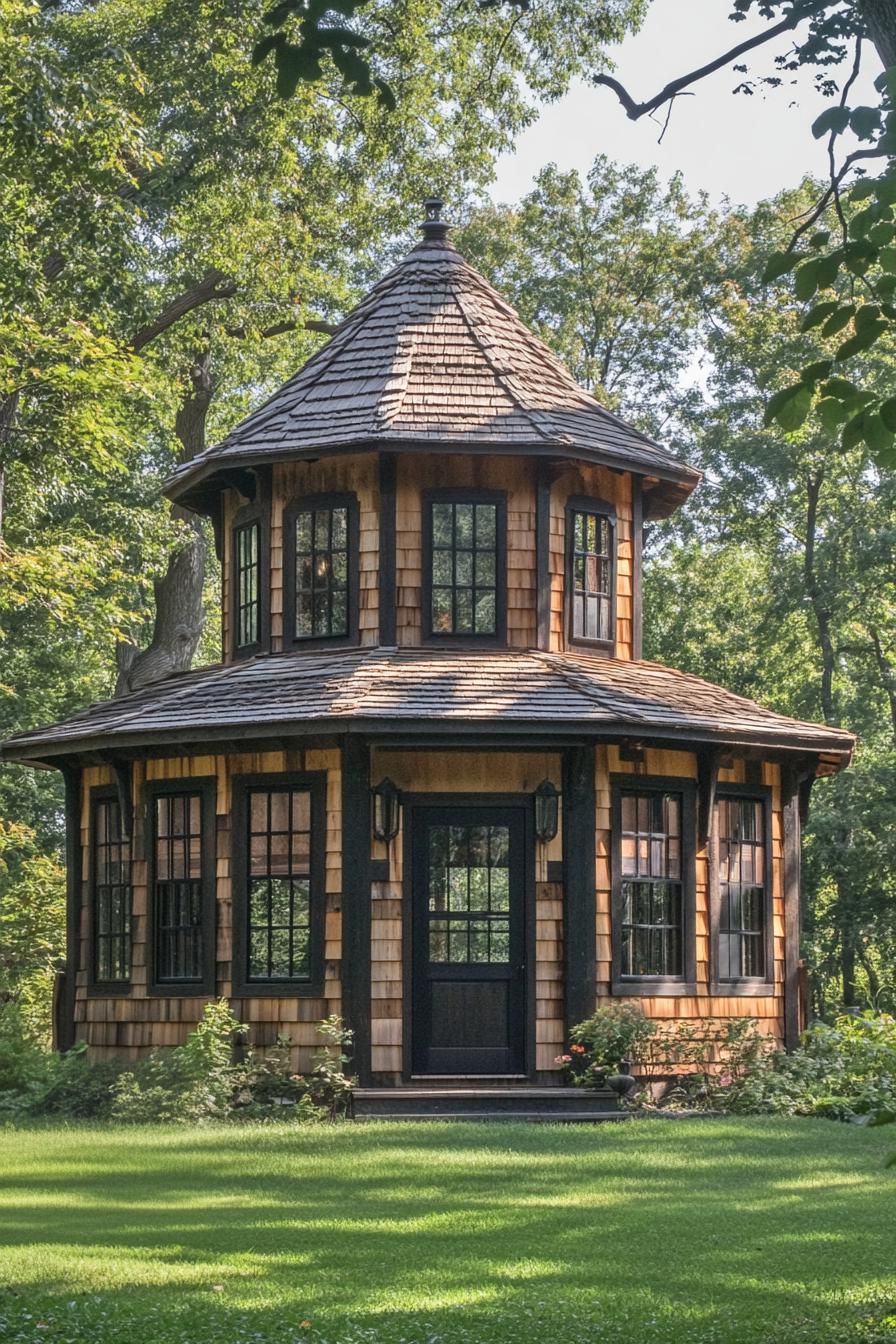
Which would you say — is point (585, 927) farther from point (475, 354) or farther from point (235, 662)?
point (475, 354)

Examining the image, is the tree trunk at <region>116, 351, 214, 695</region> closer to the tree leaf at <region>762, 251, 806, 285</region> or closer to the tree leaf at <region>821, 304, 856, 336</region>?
the tree leaf at <region>821, 304, 856, 336</region>

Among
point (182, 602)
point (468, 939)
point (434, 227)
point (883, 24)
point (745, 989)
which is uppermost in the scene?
point (434, 227)

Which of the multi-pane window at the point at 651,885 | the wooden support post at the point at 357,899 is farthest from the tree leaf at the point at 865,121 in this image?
the multi-pane window at the point at 651,885

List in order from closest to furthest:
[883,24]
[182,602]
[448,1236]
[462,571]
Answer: [883,24], [448,1236], [462,571], [182,602]

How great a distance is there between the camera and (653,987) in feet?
57.3

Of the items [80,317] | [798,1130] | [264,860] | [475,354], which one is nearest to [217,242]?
[80,317]

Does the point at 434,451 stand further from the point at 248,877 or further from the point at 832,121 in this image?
the point at 832,121

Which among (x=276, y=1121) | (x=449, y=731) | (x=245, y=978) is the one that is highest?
(x=449, y=731)

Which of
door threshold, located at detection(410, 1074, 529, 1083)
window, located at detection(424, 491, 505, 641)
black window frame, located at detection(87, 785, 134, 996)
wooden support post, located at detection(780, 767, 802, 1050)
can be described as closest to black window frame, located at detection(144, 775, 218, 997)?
black window frame, located at detection(87, 785, 134, 996)

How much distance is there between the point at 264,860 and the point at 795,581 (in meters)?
17.5

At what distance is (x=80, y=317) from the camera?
24.6 meters

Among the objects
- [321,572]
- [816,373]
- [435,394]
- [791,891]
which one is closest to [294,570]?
[321,572]

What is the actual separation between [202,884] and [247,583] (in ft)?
11.7

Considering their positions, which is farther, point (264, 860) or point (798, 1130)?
point (264, 860)
